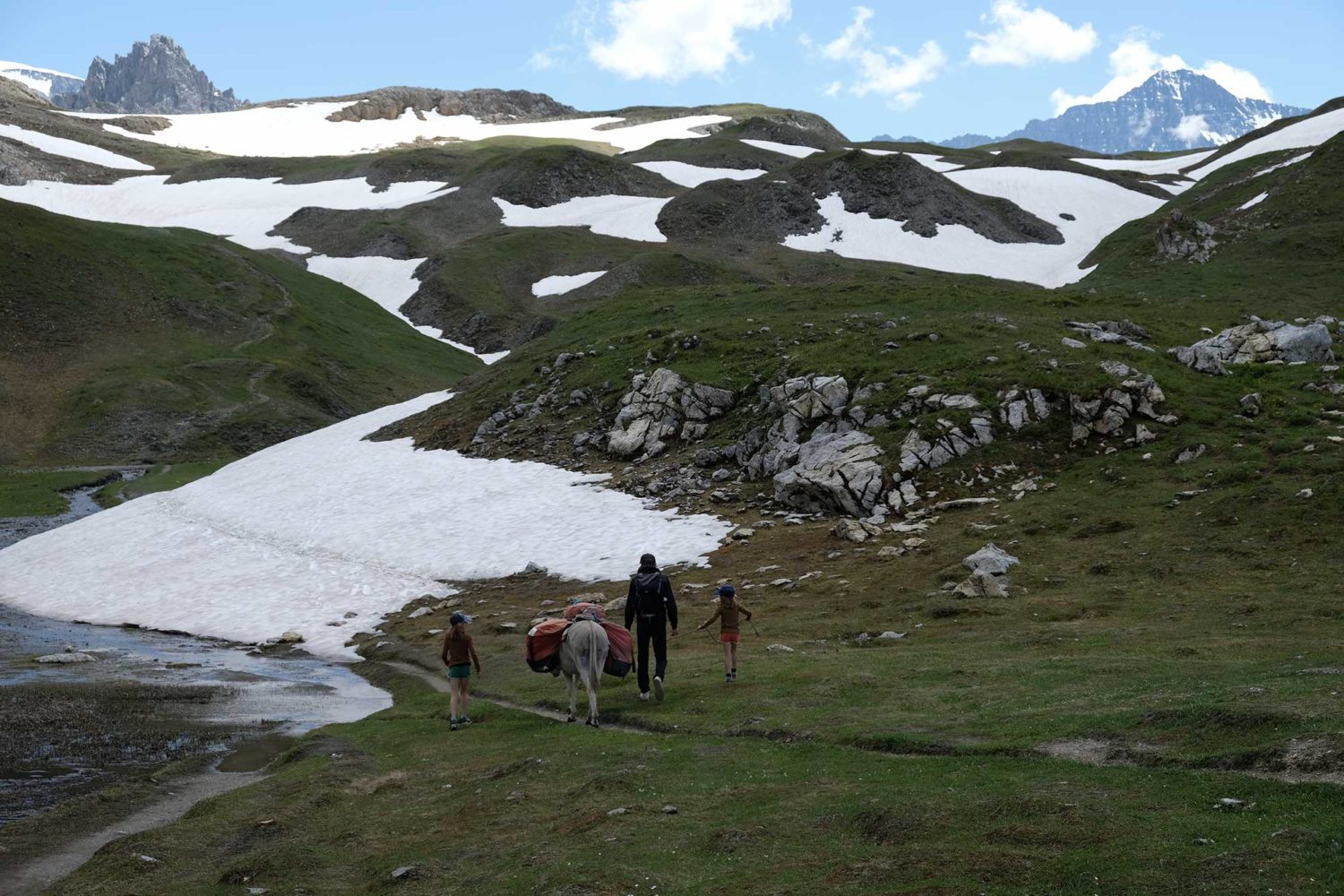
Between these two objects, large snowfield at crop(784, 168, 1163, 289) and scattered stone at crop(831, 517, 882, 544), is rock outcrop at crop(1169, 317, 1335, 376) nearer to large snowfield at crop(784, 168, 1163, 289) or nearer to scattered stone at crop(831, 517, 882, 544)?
scattered stone at crop(831, 517, 882, 544)

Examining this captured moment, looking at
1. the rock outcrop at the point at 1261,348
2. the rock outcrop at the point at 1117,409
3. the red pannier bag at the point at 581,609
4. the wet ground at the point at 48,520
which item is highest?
the rock outcrop at the point at 1261,348

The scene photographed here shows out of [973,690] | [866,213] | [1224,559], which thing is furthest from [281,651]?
[866,213]

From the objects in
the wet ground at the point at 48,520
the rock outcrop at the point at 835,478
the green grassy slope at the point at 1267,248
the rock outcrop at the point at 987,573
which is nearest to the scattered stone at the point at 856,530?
the rock outcrop at the point at 835,478

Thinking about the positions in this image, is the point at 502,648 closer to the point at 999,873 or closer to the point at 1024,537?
the point at 1024,537

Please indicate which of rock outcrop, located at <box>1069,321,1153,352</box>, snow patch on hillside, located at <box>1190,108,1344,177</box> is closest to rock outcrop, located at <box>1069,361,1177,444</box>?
rock outcrop, located at <box>1069,321,1153,352</box>

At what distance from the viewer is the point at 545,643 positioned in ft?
80.6

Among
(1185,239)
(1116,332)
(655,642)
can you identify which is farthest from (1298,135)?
(655,642)

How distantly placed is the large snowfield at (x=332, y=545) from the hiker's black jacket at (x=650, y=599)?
16.5 meters

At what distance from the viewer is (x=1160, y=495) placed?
124 ft

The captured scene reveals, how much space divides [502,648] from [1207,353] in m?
35.7

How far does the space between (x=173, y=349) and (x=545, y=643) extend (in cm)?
10658

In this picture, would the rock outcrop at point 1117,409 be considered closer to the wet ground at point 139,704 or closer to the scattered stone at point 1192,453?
the scattered stone at point 1192,453

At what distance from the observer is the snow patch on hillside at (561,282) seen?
138675mm

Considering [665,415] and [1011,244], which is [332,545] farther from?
[1011,244]
